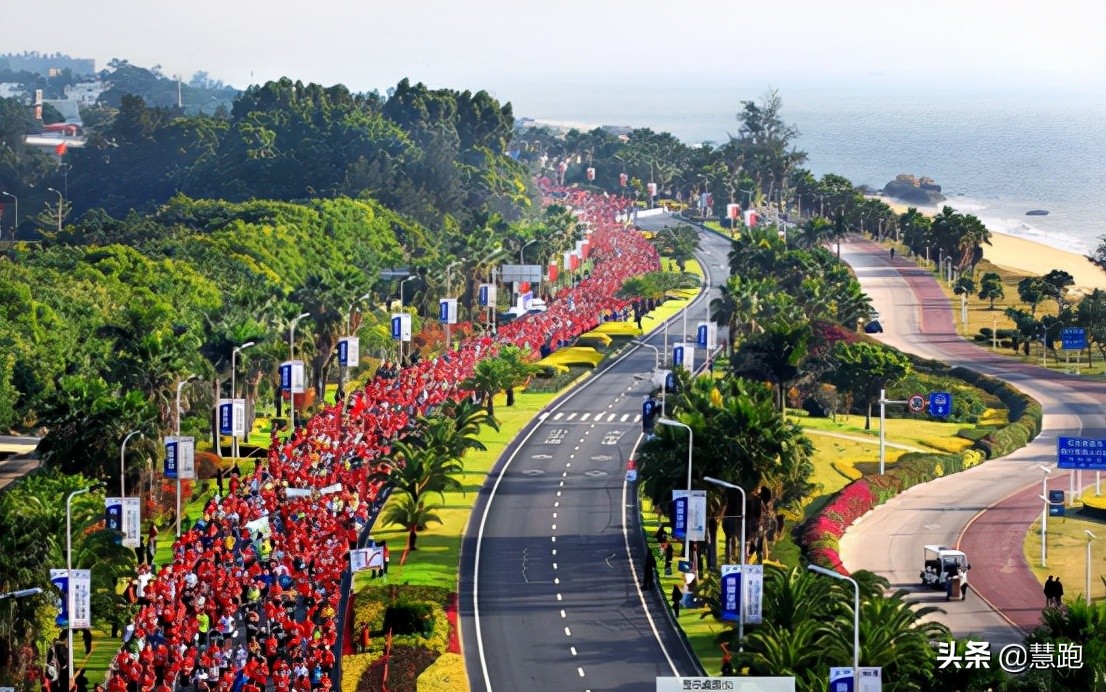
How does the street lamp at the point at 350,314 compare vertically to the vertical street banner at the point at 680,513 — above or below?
above

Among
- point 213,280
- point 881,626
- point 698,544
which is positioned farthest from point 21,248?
point 881,626

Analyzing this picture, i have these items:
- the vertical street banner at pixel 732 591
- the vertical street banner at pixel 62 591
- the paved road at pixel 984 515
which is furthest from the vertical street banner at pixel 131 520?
the paved road at pixel 984 515

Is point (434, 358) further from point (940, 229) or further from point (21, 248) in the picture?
point (940, 229)

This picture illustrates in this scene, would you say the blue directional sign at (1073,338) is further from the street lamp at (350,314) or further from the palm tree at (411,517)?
the palm tree at (411,517)

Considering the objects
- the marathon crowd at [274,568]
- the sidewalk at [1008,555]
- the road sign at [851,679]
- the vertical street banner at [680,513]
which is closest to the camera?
the road sign at [851,679]

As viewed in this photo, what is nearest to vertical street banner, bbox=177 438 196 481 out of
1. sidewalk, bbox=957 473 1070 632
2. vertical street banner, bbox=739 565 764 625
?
vertical street banner, bbox=739 565 764 625
